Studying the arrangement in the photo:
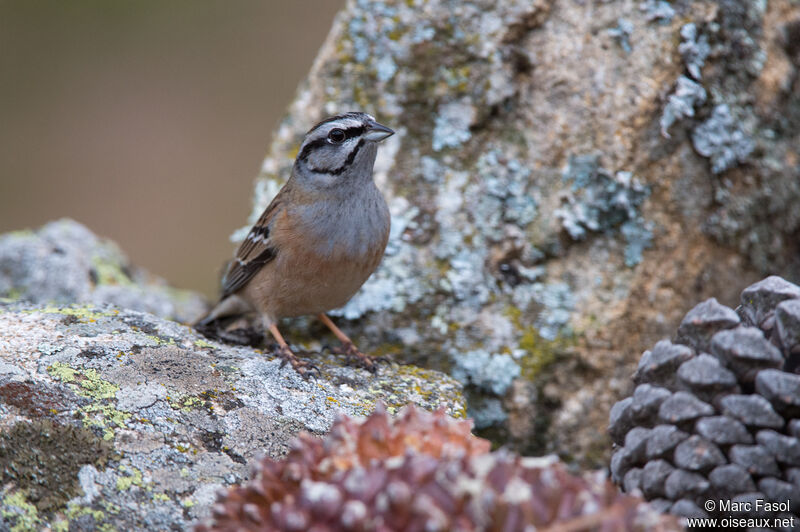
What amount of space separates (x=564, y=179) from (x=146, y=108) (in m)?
7.29

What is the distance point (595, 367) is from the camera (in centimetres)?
352

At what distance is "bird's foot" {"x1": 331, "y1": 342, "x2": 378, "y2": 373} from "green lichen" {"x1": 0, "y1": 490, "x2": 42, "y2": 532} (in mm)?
1471

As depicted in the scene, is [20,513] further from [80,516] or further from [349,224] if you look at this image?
[349,224]

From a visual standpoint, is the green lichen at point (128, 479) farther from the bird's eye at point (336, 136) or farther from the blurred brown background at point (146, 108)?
the blurred brown background at point (146, 108)

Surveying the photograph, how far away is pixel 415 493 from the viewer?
155 cm

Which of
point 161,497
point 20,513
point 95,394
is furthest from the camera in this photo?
point 95,394

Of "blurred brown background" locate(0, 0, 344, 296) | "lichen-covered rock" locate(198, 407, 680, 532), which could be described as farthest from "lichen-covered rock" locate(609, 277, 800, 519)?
"blurred brown background" locate(0, 0, 344, 296)

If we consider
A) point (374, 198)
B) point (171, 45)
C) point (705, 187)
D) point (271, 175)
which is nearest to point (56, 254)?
point (271, 175)

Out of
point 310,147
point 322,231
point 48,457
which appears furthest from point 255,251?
point 48,457

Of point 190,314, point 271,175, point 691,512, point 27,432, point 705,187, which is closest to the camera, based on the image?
point 691,512

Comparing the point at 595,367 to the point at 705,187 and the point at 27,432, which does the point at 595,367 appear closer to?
the point at 705,187

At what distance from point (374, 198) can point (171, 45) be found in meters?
7.26

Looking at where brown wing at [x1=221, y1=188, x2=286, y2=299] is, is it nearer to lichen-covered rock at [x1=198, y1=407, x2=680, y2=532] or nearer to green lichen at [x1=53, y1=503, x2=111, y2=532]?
green lichen at [x1=53, y1=503, x2=111, y2=532]

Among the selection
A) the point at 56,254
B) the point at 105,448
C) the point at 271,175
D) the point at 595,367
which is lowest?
the point at 595,367
